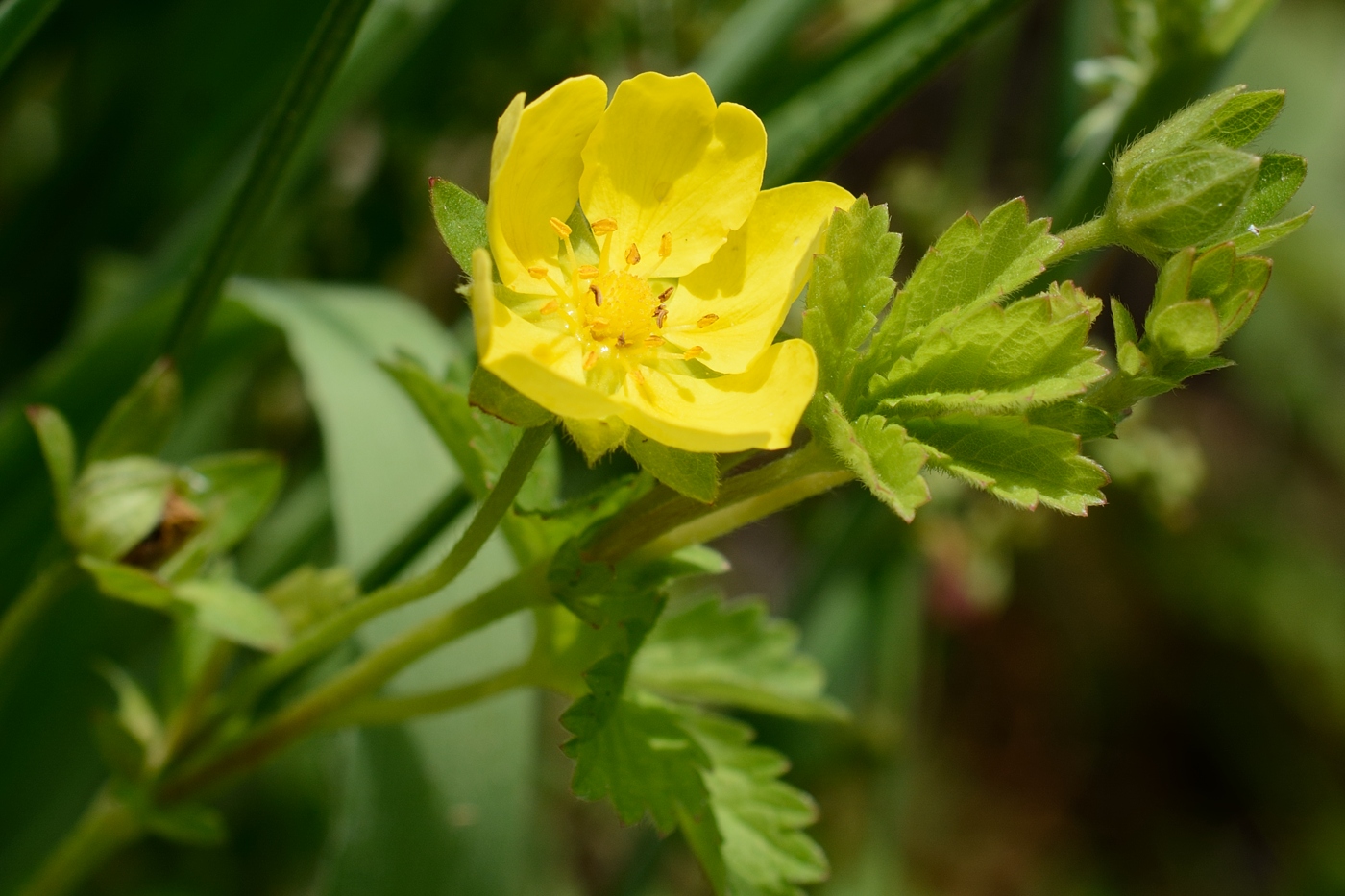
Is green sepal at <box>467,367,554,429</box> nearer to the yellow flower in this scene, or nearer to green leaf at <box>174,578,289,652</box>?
the yellow flower

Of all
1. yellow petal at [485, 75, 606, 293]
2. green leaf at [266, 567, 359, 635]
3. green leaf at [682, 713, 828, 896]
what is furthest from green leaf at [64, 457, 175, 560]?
green leaf at [682, 713, 828, 896]

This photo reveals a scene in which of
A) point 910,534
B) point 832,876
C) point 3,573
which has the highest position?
point 3,573

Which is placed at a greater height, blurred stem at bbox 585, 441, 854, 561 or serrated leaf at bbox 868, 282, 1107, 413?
serrated leaf at bbox 868, 282, 1107, 413

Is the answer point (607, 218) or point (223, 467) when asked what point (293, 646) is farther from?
point (607, 218)

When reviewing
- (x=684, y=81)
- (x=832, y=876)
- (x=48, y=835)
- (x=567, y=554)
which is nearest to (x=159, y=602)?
(x=567, y=554)

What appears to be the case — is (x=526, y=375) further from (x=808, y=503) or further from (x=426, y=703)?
(x=808, y=503)

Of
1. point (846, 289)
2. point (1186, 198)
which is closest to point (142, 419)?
point (846, 289)

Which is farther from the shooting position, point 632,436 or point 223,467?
point 223,467
